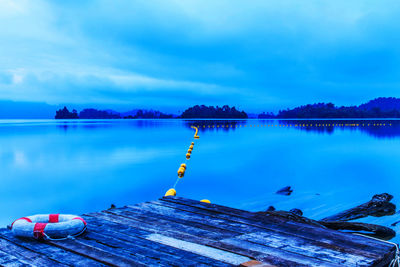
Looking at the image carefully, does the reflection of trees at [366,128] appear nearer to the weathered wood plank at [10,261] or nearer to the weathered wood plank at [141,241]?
the weathered wood plank at [141,241]

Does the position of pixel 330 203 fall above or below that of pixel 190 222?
below

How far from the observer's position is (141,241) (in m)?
3.50

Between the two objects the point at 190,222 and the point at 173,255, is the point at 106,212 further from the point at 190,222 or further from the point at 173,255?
the point at 173,255

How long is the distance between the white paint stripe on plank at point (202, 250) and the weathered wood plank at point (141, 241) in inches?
2.7

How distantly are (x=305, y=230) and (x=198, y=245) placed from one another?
→ 53.8 inches

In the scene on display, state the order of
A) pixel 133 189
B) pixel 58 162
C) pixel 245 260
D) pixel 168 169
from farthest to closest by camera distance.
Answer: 1. pixel 58 162
2. pixel 168 169
3. pixel 133 189
4. pixel 245 260

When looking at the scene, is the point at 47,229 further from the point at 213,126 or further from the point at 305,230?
the point at 213,126

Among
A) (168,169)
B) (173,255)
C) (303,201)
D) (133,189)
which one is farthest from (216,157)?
(173,255)

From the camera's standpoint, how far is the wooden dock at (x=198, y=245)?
9.90 feet

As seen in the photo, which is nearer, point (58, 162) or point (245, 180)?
point (245, 180)


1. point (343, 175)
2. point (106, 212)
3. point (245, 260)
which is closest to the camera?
point (245, 260)

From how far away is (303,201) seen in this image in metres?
8.57

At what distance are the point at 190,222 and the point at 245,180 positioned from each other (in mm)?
7320

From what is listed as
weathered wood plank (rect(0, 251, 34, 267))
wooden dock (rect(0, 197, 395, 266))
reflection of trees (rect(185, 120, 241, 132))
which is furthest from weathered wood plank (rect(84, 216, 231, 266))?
reflection of trees (rect(185, 120, 241, 132))
